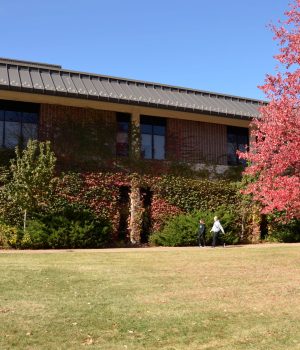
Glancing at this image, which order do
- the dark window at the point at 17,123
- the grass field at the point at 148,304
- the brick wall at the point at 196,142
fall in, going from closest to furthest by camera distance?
1. the grass field at the point at 148,304
2. the dark window at the point at 17,123
3. the brick wall at the point at 196,142

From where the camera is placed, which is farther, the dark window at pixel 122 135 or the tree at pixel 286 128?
the dark window at pixel 122 135

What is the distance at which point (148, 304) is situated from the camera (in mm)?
8180

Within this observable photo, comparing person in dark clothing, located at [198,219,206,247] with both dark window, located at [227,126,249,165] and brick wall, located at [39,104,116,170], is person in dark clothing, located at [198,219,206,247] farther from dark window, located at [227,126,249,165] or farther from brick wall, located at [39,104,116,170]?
dark window, located at [227,126,249,165]

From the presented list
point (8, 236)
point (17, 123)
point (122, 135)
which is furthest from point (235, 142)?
Answer: point (8, 236)

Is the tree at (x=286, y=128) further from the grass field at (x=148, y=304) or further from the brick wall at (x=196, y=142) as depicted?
the brick wall at (x=196, y=142)

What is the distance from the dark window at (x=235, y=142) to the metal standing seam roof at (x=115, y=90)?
1.31m

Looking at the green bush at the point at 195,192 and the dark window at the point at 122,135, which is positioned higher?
the dark window at the point at 122,135

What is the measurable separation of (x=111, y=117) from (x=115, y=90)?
1.43 meters

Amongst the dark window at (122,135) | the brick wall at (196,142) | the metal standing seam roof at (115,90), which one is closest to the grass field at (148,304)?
the metal standing seam roof at (115,90)

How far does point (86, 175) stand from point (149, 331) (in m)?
15.5

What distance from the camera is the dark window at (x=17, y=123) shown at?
68.6ft

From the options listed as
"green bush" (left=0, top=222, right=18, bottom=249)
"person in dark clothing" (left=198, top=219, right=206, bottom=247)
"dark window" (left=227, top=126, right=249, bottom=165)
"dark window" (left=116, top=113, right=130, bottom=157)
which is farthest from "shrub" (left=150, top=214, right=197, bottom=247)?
"green bush" (left=0, top=222, right=18, bottom=249)

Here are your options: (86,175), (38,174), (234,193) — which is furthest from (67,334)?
(234,193)

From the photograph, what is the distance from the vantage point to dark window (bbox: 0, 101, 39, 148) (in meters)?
20.9
